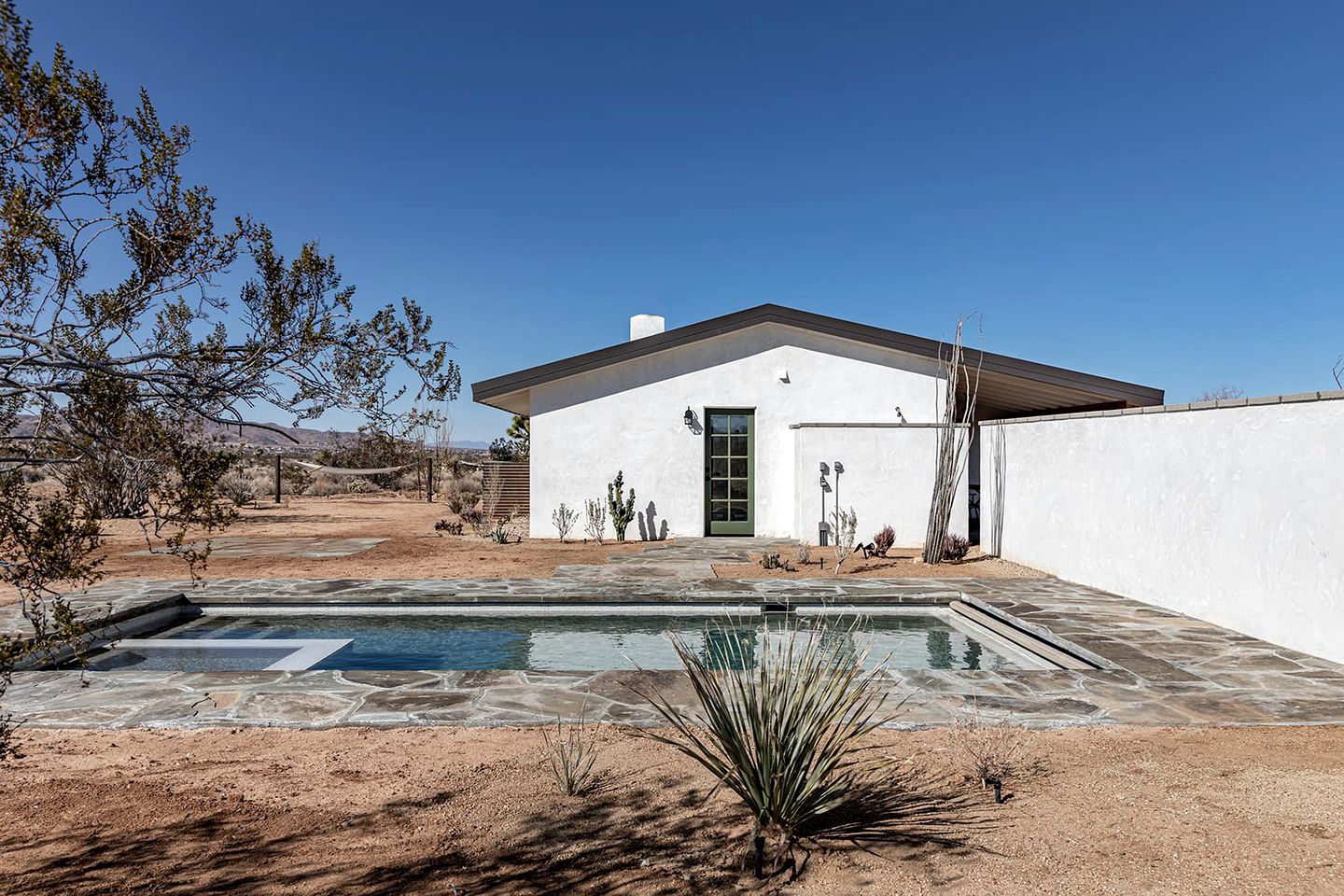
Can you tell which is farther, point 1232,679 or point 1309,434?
point 1309,434

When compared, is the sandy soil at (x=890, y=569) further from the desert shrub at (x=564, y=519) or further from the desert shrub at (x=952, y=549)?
the desert shrub at (x=564, y=519)

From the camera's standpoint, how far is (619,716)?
4277 mm

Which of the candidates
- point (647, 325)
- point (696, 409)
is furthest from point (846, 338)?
point (647, 325)

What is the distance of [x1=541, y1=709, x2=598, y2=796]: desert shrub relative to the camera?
3297 mm

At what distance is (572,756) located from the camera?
3.58 meters

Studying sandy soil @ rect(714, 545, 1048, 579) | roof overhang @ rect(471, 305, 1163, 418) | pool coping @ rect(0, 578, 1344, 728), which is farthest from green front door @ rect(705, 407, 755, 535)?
pool coping @ rect(0, 578, 1344, 728)

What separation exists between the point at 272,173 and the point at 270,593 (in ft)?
18.8

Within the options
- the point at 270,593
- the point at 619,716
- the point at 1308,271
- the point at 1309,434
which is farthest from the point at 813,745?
the point at 1308,271

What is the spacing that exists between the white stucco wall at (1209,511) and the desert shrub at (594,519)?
22.6 ft

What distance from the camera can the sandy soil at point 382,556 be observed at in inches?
384

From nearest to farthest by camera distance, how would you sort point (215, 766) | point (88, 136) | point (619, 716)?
point (88, 136)
point (215, 766)
point (619, 716)

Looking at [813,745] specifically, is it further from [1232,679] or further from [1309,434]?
[1309,434]

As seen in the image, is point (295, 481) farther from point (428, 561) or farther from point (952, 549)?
point (952, 549)

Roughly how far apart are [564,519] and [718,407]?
3451 millimetres
